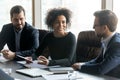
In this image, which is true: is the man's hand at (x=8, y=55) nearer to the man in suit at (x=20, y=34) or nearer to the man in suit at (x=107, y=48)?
the man in suit at (x=20, y=34)

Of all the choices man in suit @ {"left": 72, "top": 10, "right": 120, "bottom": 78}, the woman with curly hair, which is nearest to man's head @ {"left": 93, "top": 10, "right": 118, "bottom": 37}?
man in suit @ {"left": 72, "top": 10, "right": 120, "bottom": 78}

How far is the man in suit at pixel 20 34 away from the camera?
342cm

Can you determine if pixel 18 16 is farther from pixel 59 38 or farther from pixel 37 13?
pixel 37 13

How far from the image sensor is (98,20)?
8.20 feet

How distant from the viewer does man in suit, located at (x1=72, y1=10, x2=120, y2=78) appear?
89.1 inches

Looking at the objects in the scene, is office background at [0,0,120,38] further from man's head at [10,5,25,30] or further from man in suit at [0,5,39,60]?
man's head at [10,5,25,30]

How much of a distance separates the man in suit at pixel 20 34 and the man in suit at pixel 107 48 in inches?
43.6

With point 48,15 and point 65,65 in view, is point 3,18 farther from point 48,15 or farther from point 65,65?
point 65,65

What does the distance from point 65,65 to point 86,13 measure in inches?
83.1

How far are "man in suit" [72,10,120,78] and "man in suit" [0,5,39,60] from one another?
111 cm

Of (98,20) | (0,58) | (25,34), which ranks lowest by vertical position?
(0,58)

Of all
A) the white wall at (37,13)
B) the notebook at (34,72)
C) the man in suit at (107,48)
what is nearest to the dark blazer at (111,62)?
the man in suit at (107,48)

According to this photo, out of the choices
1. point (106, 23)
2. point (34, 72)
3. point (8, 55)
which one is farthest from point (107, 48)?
point (8, 55)

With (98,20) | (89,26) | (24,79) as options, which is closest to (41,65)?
(24,79)
